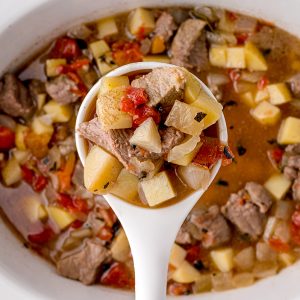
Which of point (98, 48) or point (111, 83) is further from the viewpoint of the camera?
point (98, 48)

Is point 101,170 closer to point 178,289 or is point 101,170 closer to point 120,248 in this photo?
point 120,248

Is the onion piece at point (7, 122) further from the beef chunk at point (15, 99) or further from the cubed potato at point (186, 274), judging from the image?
the cubed potato at point (186, 274)

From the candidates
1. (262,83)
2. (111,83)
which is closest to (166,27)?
(262,83)

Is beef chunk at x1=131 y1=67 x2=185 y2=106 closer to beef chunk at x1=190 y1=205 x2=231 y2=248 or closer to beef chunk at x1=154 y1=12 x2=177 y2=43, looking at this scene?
beef chunk at x1=154 y1=12 x2=177 y2=43

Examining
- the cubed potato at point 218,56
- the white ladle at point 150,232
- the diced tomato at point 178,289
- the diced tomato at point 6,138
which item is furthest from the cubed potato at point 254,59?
the diced tomato at point 6,138

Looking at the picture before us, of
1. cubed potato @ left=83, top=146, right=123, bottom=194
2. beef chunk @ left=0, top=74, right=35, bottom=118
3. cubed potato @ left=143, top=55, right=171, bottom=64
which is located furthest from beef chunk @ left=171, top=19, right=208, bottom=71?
cubed potato @ left=83, top=146, right=123, bottom=194

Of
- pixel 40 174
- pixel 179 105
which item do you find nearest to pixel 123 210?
pixel 179 105
